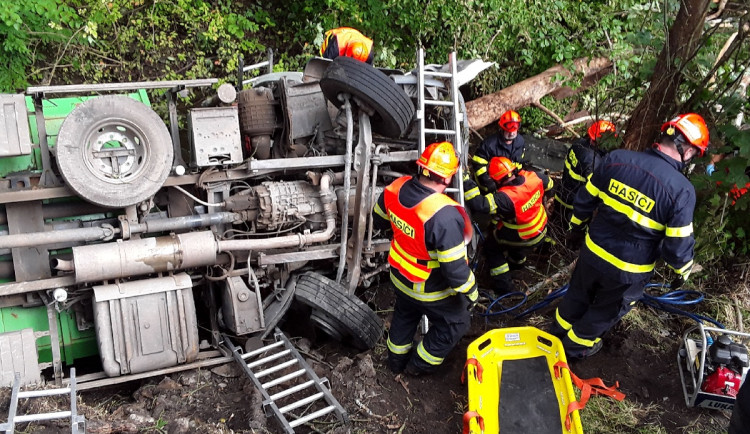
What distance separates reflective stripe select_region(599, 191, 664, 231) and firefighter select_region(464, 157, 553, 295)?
4.70 ft

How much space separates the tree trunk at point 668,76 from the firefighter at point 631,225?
84 cm

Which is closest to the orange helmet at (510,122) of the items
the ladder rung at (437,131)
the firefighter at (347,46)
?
the ladder rung at (437,131)

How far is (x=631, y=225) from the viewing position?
413cm

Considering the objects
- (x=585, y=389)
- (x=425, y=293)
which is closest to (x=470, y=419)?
(x=585, y=389)

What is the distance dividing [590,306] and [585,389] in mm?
777

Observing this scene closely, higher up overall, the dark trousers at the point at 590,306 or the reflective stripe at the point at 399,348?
the dark trousers at the point at 590,306

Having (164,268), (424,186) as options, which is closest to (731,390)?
(424,186)

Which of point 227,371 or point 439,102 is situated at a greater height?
point 439,102

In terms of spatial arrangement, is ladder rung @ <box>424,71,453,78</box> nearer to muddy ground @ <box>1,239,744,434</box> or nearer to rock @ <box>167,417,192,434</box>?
muddy ground @ <box>1,239,744,434</box>

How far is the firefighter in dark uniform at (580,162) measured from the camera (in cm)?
566

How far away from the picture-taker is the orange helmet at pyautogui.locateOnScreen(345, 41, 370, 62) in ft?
17.3

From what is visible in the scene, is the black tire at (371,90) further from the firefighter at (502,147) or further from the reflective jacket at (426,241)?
the firefighter at (502,147)

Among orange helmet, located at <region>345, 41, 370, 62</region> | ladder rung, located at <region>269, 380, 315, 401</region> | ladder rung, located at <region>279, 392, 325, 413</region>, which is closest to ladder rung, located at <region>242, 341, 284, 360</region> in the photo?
ladder rung, located at <region>269, 380, 315, 401</region>

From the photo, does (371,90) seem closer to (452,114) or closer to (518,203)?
(452,114)
